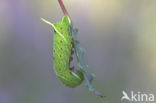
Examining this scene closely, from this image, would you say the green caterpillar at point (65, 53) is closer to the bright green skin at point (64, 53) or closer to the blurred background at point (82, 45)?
the bright green skin at point (64, 53)

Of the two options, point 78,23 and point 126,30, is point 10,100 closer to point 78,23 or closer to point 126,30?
point 78,23

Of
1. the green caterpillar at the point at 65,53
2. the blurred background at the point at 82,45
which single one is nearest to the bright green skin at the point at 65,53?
the green caterpillar at the point at 65,53

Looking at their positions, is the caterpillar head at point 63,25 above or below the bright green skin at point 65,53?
above

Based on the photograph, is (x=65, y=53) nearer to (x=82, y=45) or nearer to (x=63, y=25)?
(x=63, y=25)

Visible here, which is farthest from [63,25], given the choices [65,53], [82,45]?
[82,45]

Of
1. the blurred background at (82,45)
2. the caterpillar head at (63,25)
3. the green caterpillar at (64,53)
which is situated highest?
the caterpillar head at (63,25)

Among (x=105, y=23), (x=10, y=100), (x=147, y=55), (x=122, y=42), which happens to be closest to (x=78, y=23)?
(x=105, y=23)
